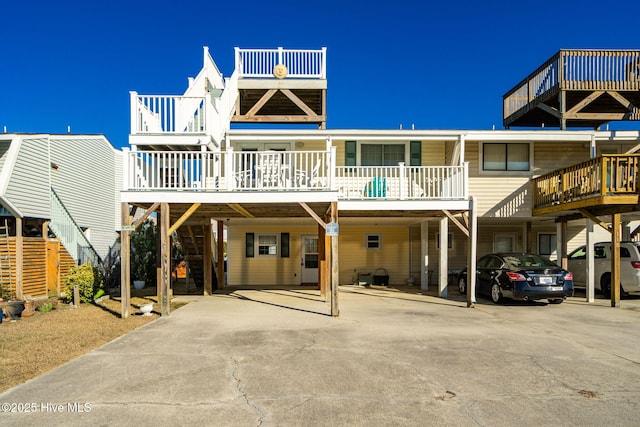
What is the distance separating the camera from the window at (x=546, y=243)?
1620 cm

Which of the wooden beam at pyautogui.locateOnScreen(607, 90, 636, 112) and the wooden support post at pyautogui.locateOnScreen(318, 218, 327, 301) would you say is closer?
the wooden support post at pyautogui.locateOnScreen(318, 218, 327, 301)

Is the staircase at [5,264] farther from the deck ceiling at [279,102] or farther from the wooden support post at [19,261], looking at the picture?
the deck ceiling at [279,102]

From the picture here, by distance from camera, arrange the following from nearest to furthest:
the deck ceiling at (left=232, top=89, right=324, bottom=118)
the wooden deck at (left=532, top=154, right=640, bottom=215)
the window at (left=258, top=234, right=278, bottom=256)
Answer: the wooden deck at (left=532, top=154, right=640, bottom=215), the deck ceiling at (left=232, top=89, right=324, bottom=118), the window at (left=258, top=234, right=278, bottom=256)

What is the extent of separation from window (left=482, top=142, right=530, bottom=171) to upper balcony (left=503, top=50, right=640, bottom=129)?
259 cm

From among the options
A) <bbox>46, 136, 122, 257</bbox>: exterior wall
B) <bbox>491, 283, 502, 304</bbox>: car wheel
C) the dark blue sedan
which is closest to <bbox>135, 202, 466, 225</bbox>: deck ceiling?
the dark blue sedan

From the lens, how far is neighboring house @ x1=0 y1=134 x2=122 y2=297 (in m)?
12.0

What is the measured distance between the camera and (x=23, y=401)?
433 cm

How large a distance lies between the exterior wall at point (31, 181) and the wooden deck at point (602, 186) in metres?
16.0

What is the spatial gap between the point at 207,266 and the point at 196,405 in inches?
376

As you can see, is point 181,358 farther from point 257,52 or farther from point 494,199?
point 257,52

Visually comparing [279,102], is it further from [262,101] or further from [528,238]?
[528,238]

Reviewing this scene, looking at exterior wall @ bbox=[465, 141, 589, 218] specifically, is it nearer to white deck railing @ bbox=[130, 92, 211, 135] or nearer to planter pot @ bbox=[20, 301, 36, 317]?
white deck railing @ bbox=[130, 92, 211, 135]

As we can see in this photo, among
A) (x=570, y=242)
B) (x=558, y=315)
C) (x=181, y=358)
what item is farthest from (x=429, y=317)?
(x=570, y=242)

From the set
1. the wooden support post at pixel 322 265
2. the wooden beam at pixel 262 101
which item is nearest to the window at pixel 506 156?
the wooden support post at pixel 322 265
